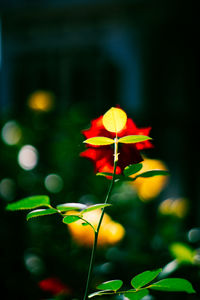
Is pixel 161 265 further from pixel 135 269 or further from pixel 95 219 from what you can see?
pixel 95 219

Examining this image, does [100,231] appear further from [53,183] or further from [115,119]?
[115,119]

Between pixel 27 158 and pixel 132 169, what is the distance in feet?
3.08

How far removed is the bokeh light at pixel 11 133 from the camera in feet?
4.95

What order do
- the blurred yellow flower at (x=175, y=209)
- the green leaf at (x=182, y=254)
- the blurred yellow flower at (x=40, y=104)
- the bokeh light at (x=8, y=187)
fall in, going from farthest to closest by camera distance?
1. the blurred yellow flower at (x=40, y=104)
2. the bokeh light at (x=8, y=187)
3. the blurred yellow flower at (x=175, y=209)
4. the green leaf at (x=182, y=254)

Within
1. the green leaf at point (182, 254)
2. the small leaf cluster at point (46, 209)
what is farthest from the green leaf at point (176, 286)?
the green leaf at point (182, 254)

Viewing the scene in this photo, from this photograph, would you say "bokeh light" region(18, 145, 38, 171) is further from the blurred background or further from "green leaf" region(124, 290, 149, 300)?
"green leaf" region(124, 290, 149, 300)

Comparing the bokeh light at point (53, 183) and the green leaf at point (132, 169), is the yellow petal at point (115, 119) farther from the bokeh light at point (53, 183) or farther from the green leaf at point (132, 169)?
the bokeh light at point (53, 183)

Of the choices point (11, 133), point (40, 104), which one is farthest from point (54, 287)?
point (40, 104)

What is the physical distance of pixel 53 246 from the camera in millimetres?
1157

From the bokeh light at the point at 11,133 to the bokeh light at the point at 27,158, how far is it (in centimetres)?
10

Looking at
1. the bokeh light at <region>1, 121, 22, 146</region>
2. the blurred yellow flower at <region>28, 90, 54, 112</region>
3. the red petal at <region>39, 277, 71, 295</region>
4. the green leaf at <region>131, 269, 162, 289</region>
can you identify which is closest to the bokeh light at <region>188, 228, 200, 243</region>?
the red petal at <region>39, 277, 71, 295</region>

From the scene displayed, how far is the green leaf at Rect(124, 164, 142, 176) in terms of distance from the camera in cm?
51

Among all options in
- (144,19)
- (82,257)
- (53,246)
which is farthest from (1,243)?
(144,19)

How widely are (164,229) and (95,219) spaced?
13.3 inches
